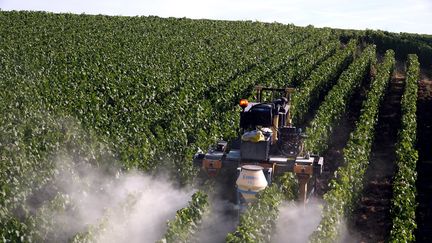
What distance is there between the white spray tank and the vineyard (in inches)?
9.5

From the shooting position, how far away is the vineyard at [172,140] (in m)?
11.6

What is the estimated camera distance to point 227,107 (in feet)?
77.5

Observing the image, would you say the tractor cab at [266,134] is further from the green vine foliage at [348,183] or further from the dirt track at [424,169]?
the dirt track at [424,169]

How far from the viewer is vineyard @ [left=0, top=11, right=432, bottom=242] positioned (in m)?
11.6

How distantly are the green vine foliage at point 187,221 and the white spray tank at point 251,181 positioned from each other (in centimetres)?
74

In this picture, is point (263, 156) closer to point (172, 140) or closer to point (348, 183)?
point (348, 183)

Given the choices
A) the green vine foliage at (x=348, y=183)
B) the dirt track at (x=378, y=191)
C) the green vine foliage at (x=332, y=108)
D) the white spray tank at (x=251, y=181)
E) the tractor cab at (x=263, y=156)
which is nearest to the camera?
the green vine foliage at (x=348, y=183)

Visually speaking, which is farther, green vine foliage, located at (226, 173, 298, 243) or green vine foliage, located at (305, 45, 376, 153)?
green vine foliage, located at (305, 45, 376, 153)

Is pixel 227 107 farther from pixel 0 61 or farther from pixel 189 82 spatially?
pixel 0 61

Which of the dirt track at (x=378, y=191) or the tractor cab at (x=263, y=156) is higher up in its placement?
the tractor cab at (x=263, y=156)

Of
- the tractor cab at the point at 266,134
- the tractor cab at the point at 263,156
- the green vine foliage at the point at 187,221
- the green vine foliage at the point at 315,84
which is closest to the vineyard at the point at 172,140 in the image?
the green vine foliage at the point at 187,221

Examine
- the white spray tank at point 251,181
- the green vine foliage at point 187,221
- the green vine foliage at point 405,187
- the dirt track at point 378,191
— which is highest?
the white spray tank at point 251,181

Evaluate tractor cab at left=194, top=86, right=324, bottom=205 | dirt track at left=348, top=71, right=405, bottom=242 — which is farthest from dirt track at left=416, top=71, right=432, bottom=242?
tractor cab at left=194, top=86, right=324, bottom=205

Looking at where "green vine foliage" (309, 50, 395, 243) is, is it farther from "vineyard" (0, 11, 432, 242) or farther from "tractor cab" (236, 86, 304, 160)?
"tractor cab" (236, 86, 304, 160)
